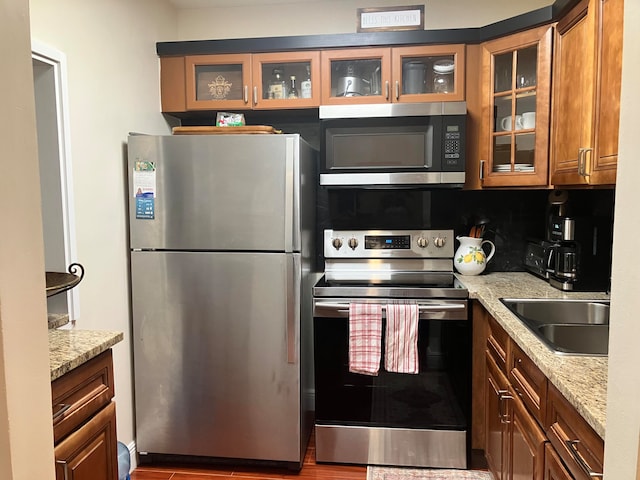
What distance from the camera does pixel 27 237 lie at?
843 mm

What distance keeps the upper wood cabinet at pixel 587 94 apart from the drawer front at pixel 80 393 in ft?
5.76

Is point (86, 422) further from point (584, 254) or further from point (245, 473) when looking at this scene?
point (584, 254)

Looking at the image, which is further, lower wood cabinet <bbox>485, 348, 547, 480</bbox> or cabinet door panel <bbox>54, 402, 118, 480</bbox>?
lower wood cabinet <bbox>485, 348, 547, 480</bbox>

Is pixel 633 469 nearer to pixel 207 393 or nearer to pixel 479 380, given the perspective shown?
pixel 479 380

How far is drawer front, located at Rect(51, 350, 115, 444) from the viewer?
1288 millimetres

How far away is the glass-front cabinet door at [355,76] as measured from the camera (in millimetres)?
2500

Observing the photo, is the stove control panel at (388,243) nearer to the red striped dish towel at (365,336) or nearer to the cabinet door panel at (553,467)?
the red striped dish towel at (365,336)

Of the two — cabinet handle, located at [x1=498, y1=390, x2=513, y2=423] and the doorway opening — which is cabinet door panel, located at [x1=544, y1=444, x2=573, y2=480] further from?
the doorway opening

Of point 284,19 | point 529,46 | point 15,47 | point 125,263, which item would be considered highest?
point 284,19

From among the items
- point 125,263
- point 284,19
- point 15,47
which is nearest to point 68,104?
point 125,263

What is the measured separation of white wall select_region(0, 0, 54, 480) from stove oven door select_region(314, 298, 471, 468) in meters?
1.54

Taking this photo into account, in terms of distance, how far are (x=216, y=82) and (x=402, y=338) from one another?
5.44 ft

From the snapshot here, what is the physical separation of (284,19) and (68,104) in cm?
141

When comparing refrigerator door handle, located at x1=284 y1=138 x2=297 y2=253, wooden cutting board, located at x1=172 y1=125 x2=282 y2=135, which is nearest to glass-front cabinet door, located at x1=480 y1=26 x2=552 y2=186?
refrigerator door handle, located at x1=284 y1=138 x2=297 y2=253
